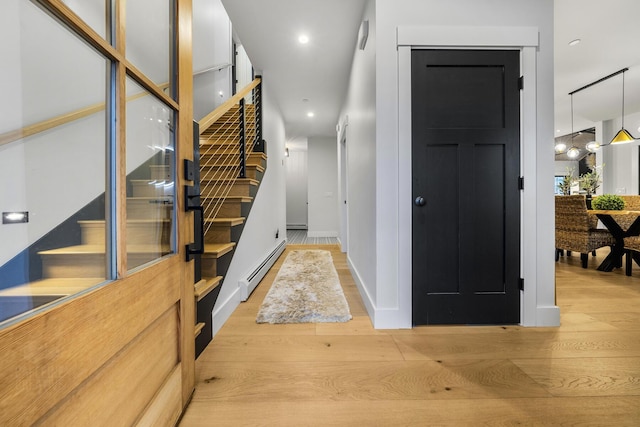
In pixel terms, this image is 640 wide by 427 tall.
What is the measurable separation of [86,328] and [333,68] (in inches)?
138

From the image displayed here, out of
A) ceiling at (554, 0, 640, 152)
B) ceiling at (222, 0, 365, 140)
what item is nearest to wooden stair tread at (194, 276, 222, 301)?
ceiling at (222, 0, 365, 140)

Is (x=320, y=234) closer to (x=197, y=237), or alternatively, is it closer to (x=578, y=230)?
(x=578, y=230)

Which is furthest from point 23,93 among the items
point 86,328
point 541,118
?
point 541,118

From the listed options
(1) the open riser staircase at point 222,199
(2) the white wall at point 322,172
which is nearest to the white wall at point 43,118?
(1) the open riser staircase at point 222,199

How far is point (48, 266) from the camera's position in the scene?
0.56 metres

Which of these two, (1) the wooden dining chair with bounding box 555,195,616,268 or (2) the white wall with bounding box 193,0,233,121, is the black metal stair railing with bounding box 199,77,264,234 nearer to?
(2) the white wall with bounding box 193,0,233,121

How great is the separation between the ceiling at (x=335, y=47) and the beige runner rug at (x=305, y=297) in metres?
2.60

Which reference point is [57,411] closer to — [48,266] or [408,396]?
[48,266]

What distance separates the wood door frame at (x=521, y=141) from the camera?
176 cm

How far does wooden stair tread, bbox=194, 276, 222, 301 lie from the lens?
1.42 metres

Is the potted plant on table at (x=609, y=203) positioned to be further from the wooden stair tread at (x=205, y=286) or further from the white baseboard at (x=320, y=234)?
the wooden stair tread at (x=205, y=286)

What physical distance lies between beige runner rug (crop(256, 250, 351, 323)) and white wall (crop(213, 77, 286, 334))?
0.28 metres

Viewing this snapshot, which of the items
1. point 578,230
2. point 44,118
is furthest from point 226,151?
point 578,230

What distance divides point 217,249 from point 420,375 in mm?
1409
